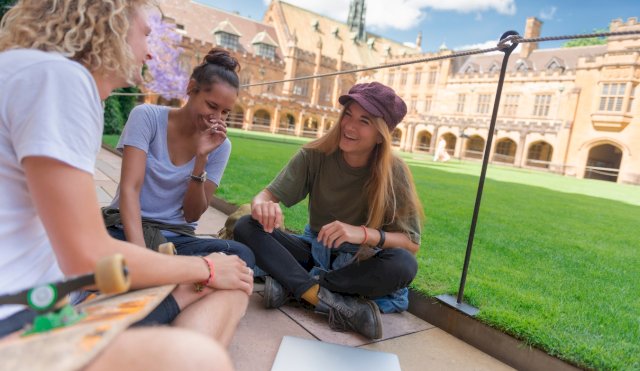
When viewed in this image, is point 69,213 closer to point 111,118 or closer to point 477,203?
point 477,203

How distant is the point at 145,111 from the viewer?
202 cm

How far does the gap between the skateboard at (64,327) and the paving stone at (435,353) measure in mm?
1423

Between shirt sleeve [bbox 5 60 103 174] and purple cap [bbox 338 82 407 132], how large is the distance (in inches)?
55.7

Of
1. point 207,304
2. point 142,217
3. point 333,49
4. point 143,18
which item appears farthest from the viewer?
point 333,49

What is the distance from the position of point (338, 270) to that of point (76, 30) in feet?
5.27

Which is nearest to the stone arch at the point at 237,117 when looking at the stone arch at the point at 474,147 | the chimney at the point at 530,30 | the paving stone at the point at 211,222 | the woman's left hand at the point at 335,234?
the stone arch at the point at 474,147

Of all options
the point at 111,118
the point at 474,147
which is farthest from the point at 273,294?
the point at 474,147

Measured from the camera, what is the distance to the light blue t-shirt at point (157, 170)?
195cm

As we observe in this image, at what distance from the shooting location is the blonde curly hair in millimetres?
950

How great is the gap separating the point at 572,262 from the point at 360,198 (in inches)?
106

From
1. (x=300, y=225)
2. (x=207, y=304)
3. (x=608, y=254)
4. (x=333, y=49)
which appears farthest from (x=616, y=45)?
(x=207, y=304)

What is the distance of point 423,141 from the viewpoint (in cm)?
4241

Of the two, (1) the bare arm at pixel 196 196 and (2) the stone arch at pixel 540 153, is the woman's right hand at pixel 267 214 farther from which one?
(2) the stone arch at pixel 540 153

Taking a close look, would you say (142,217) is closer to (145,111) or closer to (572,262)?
(145,111)
